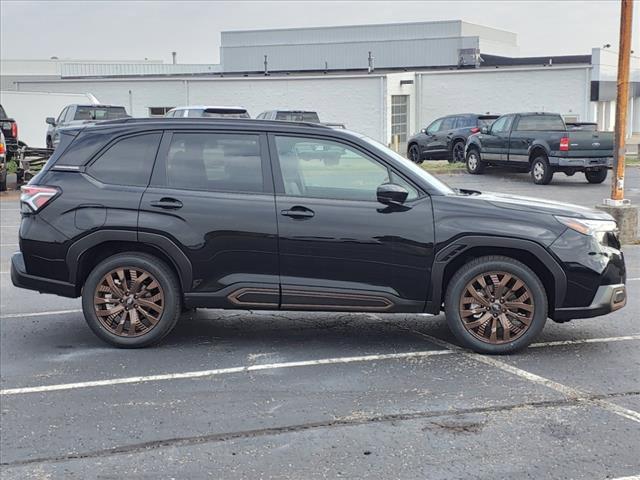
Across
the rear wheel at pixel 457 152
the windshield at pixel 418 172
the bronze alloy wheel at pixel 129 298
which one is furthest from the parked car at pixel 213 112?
the bronze alloy wheel at pixel 129 298

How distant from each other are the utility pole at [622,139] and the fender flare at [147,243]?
24.5 ft

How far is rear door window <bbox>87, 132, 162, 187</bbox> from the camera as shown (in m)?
6.31

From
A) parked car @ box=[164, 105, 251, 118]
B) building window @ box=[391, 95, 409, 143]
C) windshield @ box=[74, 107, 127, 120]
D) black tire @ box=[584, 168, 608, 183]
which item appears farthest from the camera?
building window @ box=[391, 95, 409, 143]

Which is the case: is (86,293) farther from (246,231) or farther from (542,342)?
(542,342)

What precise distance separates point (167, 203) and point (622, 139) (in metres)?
7.71

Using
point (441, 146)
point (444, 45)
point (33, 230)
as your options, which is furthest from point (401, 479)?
point (444, 45)

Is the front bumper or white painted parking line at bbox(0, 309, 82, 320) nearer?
the front bumper

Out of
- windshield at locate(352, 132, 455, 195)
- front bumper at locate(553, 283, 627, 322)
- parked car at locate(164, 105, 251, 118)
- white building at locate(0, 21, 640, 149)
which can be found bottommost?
front bumper at locate(553, 283, 627, 322)

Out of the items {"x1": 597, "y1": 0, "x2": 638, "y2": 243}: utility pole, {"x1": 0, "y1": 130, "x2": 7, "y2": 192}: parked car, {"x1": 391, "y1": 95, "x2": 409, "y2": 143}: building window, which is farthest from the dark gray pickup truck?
{"x1": 391, "y1": 95, "x2": 409, "y2": 143}: building window

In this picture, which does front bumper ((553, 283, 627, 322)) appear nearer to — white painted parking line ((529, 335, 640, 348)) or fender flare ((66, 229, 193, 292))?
white painted parking line ((529, 335, 640, 348))

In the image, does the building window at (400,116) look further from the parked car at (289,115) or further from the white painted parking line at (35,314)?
the white painted parking line at (35,314)

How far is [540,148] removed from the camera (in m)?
21.0

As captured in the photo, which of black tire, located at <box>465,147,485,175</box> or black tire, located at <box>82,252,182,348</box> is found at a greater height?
black tire, located at <box>465,147,485,175</box>

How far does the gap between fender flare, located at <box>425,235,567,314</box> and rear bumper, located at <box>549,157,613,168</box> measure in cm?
1502
